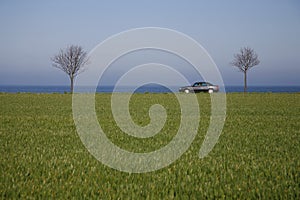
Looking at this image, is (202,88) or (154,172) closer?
(154,172)

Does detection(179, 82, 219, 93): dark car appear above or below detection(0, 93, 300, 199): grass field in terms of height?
above

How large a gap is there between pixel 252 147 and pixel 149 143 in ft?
8.70

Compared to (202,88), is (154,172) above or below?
below

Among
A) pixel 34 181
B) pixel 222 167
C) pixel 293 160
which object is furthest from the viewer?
pixel 293 160

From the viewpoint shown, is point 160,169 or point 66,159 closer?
point 160,169

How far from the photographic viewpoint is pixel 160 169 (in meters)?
6.77

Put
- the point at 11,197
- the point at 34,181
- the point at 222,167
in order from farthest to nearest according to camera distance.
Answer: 1. the point at 222,167
2. the point at 34,181
3. the point at 11,197

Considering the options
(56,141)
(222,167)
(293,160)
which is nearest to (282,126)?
(293,160)

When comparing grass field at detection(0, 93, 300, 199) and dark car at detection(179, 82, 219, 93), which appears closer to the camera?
grass field at detection(0, 93, 300, 199)

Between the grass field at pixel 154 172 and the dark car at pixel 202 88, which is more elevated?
the dark car at pixel 202 88

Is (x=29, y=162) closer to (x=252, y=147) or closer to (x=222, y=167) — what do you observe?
(x=222, y=167)

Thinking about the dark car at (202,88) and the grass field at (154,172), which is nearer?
the grass field at (154,172)

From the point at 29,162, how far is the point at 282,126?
381 inches

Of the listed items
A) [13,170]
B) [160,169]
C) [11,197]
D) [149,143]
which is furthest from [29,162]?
[149,143]
